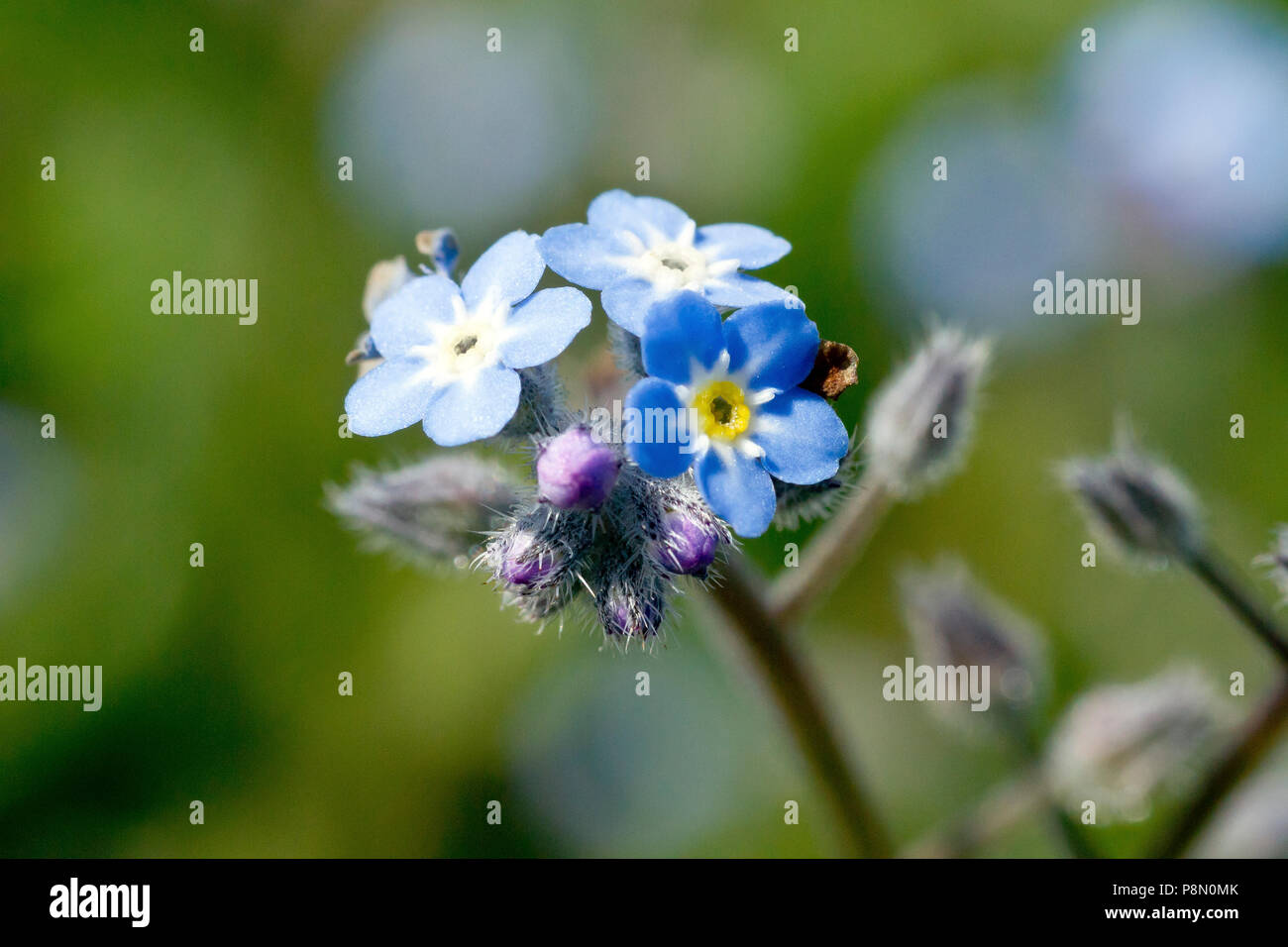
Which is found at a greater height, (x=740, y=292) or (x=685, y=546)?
(x=740, y=292)

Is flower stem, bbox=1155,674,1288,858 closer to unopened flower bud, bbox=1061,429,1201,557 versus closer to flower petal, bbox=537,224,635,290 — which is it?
unopened flower bud, bbox=1061,429,1201,557

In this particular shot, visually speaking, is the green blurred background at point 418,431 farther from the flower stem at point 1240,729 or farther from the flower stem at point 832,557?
the flower stem at point 832,557

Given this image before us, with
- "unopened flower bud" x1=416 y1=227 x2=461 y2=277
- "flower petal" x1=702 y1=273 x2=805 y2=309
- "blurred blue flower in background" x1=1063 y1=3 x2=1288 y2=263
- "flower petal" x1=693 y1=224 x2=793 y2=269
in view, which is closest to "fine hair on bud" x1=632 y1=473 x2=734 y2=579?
"flower petal" x1=702 y1=273 x2=805 y2=309

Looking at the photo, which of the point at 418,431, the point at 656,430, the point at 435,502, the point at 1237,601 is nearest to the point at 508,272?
the point at 656,430

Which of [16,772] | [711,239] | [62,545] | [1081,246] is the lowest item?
[16,772]

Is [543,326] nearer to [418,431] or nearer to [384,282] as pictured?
[384,282]

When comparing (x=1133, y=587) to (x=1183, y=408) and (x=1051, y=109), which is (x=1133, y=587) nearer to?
(x=1183, y=408)

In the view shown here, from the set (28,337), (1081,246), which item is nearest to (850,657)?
(1081,246)
